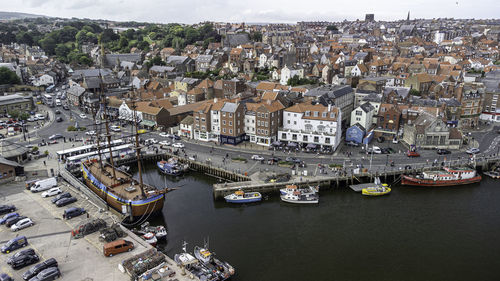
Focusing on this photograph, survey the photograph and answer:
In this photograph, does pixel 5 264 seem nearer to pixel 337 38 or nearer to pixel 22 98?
pixel 22 98

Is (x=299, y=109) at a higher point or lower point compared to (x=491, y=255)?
→ higher

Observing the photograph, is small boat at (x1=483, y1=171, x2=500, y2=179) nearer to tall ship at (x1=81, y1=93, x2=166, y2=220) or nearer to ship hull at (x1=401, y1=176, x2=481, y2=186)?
ship hull at (x1=401, y1=176, x2=481, y2=186)

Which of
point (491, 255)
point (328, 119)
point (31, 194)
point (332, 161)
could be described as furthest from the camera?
point (328, 119)

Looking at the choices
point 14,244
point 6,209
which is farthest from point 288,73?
point 14,244

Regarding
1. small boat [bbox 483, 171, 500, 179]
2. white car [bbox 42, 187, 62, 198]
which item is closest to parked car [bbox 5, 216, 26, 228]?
white car [bbox 42, 187, 62, 198]

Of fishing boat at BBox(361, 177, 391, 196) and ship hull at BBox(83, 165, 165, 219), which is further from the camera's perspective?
fishing boat at BBox(361, 177, 391, 196)

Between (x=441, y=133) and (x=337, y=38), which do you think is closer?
(x=441, y=133)

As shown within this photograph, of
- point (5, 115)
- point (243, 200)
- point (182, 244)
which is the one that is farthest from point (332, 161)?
point (5, 115)
